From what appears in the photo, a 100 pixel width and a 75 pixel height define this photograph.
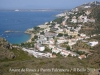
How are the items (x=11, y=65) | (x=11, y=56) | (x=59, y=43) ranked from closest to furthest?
(x=11, y=65)
(x=11, y=56)
(x=59, y=43)

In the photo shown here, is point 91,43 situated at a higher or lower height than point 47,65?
lower

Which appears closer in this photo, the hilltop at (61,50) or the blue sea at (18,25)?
the hilltop at (61,50)

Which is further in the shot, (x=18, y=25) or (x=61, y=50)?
(x=18, y=25)

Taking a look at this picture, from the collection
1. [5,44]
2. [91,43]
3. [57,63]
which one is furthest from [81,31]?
[57,63]

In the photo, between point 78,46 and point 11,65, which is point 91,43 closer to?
point 78,46

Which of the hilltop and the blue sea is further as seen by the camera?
the blue sea

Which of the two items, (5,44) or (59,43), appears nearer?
(5,44)

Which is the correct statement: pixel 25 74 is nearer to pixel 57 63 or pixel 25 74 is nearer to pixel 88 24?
pixel 57 63

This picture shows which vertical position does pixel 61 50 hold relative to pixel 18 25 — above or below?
below

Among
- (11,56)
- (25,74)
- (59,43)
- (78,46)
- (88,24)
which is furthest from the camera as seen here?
(88,24)
